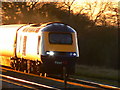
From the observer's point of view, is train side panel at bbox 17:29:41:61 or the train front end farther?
train side panel at bbox 17:29:41:61

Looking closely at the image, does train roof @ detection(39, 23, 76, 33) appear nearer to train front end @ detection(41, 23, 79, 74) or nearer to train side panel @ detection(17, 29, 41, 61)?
train front end @ detection(41, 23, 79, 74)

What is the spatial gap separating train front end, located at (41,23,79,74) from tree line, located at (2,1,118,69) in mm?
7658

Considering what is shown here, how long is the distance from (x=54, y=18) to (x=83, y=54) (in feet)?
29.8

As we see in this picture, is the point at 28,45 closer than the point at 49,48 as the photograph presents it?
No

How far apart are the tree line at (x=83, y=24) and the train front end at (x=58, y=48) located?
7.66 metres

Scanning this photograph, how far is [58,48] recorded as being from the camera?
2031 cm

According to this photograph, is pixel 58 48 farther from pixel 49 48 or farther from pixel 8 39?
pixel 8 39

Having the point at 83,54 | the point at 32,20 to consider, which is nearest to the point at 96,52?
the point at 83,54

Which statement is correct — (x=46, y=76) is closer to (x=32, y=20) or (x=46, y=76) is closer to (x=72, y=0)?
A: (x=72, y=0)

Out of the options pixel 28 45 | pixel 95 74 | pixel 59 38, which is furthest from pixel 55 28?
pixel 95 74

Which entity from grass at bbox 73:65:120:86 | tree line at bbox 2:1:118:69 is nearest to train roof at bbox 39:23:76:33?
grass at bbox 73:65:120:86

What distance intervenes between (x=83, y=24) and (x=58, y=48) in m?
14.2

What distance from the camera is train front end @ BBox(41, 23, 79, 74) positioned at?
20.1 metres

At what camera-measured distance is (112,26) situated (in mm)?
31453
